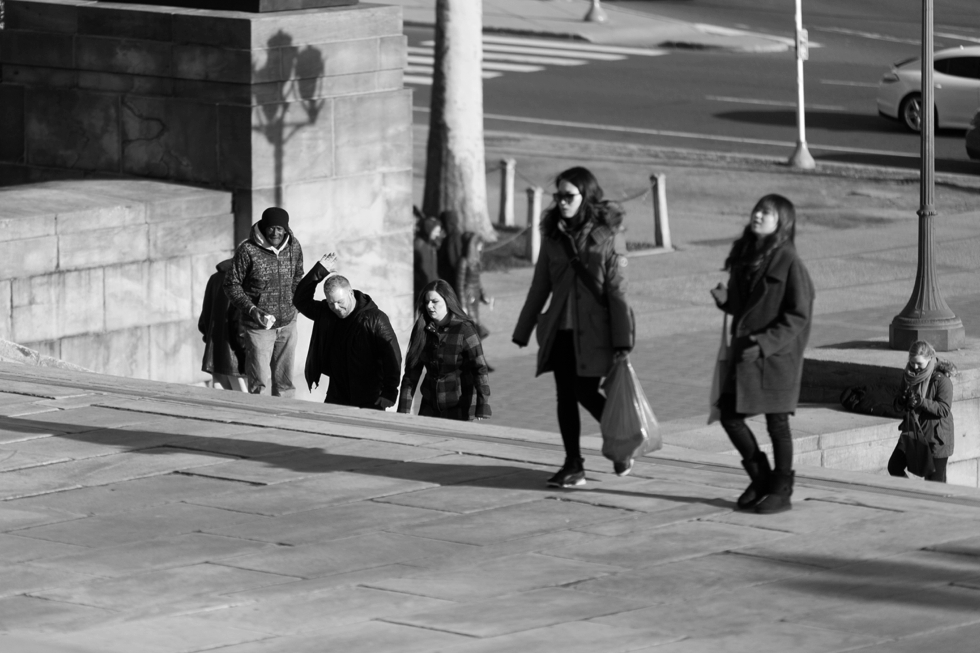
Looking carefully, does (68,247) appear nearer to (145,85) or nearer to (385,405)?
(145,85)

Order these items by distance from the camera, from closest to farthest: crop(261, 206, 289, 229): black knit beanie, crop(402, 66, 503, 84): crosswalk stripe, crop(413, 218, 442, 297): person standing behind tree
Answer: crop(261, 206, 289, 229): black knit beanie < crop(413, 218, 442, 297): person standing behind tree < crop(402, 66, 503, 84): crosswalk stripe

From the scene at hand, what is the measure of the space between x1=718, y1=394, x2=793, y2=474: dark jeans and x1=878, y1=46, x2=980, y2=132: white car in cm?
2043

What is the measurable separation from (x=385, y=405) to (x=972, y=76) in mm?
19386

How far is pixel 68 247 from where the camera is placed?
12531 mm

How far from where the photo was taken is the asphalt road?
90.5 ft

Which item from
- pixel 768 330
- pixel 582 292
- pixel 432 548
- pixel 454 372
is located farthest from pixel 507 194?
pixel 432 548

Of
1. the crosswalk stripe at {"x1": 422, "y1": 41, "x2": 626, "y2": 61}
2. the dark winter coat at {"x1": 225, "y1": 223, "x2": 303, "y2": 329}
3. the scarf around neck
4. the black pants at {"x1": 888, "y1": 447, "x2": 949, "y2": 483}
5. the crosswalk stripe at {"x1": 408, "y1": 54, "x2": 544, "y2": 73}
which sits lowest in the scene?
the black pants at {"x1": 888, "y1": 447, "x2": 949, "y2": 483}

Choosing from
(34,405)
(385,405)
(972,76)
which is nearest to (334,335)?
(385,405)

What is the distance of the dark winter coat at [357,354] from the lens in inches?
420

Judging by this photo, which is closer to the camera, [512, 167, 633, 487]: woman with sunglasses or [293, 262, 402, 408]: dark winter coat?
[512, 167, 633, 487]: woman with sunglasses

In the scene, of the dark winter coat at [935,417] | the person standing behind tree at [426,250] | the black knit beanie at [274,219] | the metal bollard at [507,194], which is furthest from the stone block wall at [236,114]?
the metal bollard at [507,194]

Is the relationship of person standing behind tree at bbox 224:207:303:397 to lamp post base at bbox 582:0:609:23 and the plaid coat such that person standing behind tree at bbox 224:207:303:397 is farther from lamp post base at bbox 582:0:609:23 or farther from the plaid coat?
lamp post base at bbox 582:0:609:23

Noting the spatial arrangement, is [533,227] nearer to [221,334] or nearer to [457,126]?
[457,126]

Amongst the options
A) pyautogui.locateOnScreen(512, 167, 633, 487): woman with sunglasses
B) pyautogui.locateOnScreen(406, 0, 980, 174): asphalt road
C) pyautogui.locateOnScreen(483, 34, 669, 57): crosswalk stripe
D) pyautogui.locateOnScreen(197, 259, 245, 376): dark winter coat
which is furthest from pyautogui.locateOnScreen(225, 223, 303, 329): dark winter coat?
pyautogui.locateOnScreen(483, 34, 669, 57): crosswalk stripe
